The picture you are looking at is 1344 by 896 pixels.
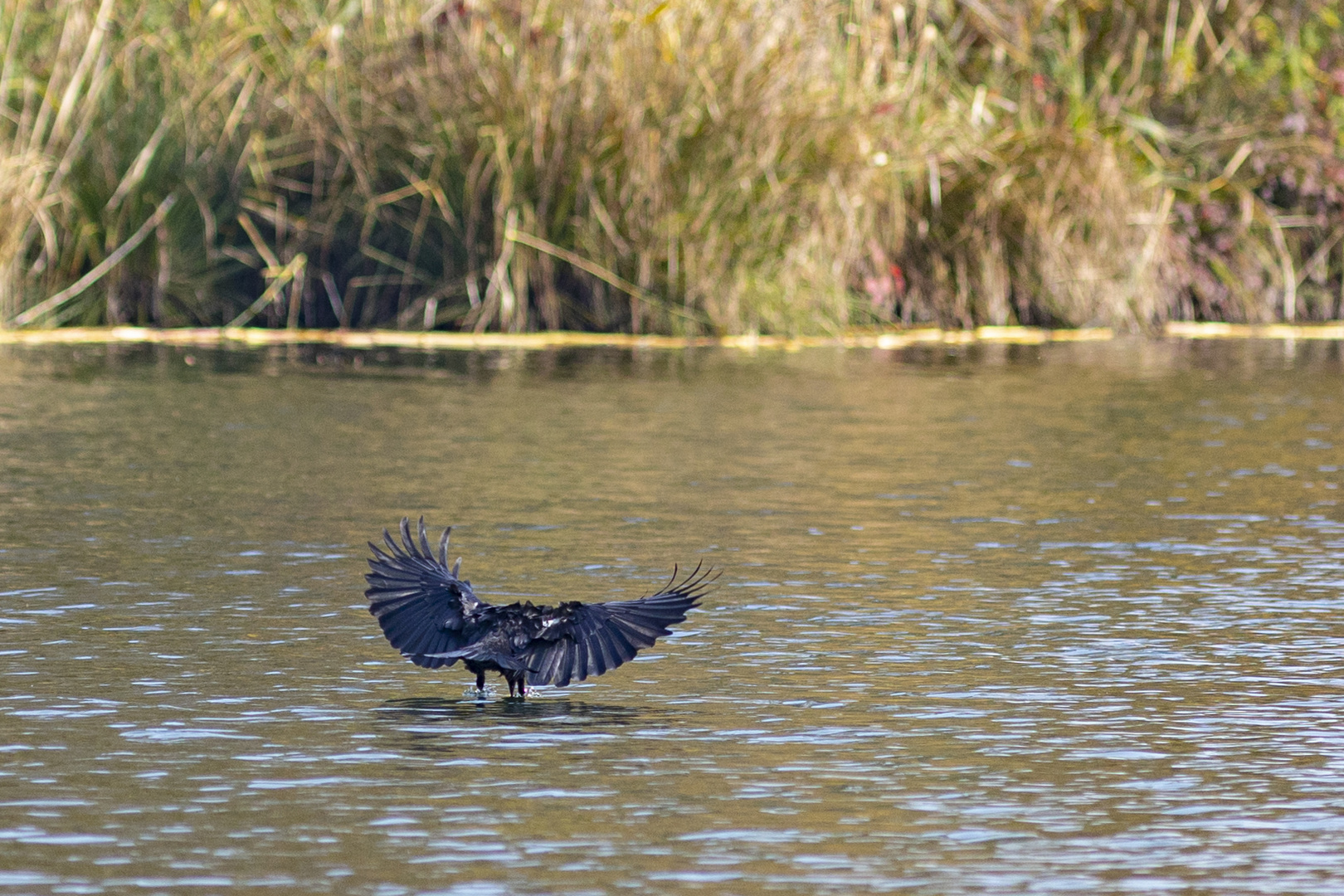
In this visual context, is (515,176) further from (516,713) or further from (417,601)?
(516,713)

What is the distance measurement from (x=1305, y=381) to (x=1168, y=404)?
5.96ft

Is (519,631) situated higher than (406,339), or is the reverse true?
(406,339)

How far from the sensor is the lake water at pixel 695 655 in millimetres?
4250

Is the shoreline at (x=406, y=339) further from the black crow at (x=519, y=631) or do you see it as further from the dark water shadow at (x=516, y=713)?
the dark water shadow at (x=516, y=713)

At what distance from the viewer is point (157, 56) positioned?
1741 centimetres

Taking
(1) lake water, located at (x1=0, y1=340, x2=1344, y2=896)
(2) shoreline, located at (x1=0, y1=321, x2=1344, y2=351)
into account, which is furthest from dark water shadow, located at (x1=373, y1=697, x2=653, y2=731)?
(2) shoreline, located at (x1=0, y1=321, x2=1344, y2=351)

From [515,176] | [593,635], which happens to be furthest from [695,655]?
[515,176]

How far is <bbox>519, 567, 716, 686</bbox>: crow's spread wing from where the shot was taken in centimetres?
539

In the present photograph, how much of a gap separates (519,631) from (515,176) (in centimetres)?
1122

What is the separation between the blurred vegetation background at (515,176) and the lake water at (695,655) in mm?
4070

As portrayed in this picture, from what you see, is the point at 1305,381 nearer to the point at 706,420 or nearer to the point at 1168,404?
the point at 1168,404

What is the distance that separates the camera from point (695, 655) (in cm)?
620

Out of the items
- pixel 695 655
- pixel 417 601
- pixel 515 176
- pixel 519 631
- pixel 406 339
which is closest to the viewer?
pixel 519 631

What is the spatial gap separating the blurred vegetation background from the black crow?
1068 centimetres
